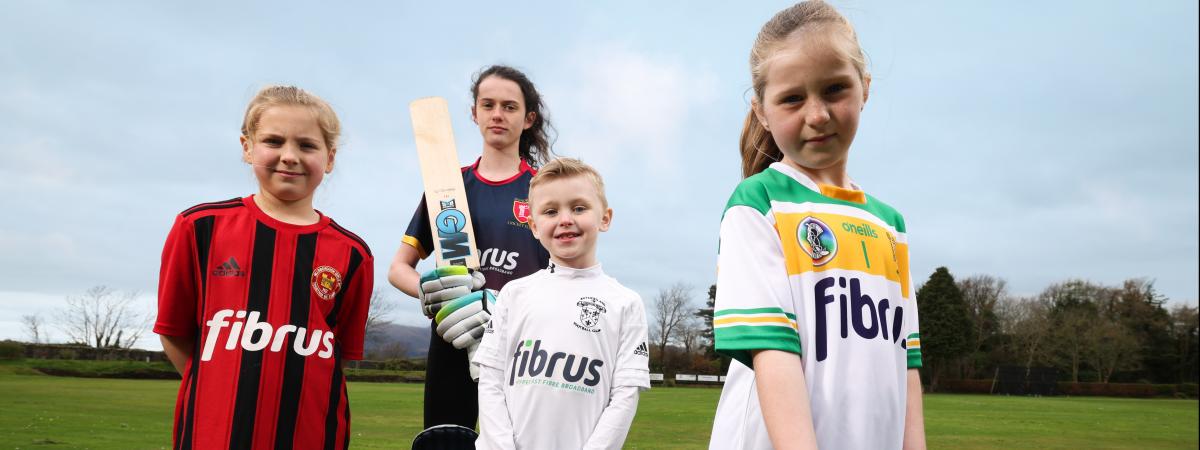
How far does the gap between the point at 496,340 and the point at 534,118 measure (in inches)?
58.6

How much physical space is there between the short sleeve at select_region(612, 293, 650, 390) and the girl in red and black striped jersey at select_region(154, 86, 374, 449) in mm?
920

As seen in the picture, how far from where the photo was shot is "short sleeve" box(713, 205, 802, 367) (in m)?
1.48

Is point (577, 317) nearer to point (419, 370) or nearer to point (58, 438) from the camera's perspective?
point (58, 438)

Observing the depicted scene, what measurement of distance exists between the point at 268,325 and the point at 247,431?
0.33 meters

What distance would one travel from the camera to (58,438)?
9906 millimetres

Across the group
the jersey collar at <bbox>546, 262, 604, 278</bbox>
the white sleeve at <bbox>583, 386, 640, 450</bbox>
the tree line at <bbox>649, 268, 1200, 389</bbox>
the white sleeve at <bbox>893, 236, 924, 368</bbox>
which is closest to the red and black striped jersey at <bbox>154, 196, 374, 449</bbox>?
the jersey collar at <bbox>546, 262, 604, 278</bbox>

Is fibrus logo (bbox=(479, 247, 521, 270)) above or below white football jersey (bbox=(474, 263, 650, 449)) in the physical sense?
above

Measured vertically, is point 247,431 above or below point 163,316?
below

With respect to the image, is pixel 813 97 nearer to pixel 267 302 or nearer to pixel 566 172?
pixel 566 172

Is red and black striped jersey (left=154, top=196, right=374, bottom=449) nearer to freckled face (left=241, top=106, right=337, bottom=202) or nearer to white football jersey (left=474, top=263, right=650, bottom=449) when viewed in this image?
freckled face (left=241, top=106, right=337, bottom=202)

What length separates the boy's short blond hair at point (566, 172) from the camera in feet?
9.48

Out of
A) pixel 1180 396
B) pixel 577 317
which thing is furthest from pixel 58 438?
pixel 1180 396

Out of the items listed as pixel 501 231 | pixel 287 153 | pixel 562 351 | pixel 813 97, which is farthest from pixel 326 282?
pixel 813 97

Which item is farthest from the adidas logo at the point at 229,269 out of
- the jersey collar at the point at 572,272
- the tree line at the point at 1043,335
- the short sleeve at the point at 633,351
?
the tree line at the point at 1043,335
